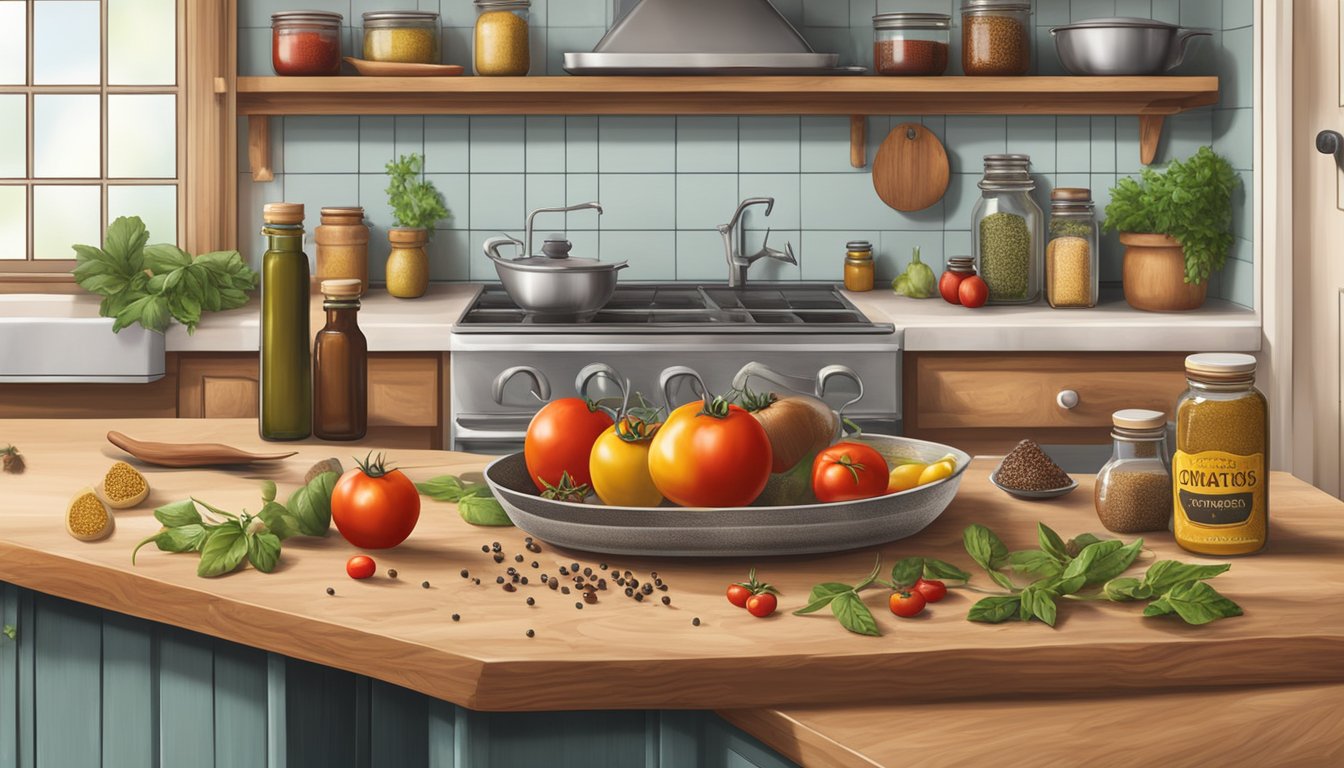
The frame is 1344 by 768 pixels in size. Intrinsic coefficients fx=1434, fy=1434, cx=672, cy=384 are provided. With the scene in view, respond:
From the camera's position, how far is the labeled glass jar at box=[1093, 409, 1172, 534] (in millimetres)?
1479

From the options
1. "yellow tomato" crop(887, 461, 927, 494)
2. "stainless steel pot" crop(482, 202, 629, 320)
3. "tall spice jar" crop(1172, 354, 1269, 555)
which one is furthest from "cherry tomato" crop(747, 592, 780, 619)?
"stainless steel pot" crop(482, 202, 629, 320)

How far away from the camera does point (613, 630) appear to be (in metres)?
1.21

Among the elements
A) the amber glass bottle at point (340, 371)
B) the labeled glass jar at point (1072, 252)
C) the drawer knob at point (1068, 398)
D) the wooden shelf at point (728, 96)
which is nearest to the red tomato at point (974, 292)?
the labeled glass jar at point (1072, 252)

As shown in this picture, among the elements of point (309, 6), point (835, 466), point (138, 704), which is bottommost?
point (138, 704)

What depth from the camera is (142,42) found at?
369cm

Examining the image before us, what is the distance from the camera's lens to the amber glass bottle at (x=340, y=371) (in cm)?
185

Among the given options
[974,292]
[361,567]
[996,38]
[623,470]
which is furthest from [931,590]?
[996,38]

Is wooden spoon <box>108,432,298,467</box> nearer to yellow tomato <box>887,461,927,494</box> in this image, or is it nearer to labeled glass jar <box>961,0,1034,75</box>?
yellow tomato <box>887,461,927,494</box>

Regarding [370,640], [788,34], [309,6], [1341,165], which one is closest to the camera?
[370,640]

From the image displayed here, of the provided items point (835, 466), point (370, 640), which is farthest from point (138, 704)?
point (835, 466)

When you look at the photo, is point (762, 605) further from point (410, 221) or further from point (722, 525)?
point (410, 221)

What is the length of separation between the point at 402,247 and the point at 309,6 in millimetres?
692

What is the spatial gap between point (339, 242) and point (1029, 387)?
5.58 feet

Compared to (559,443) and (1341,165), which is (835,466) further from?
(1341,165)
